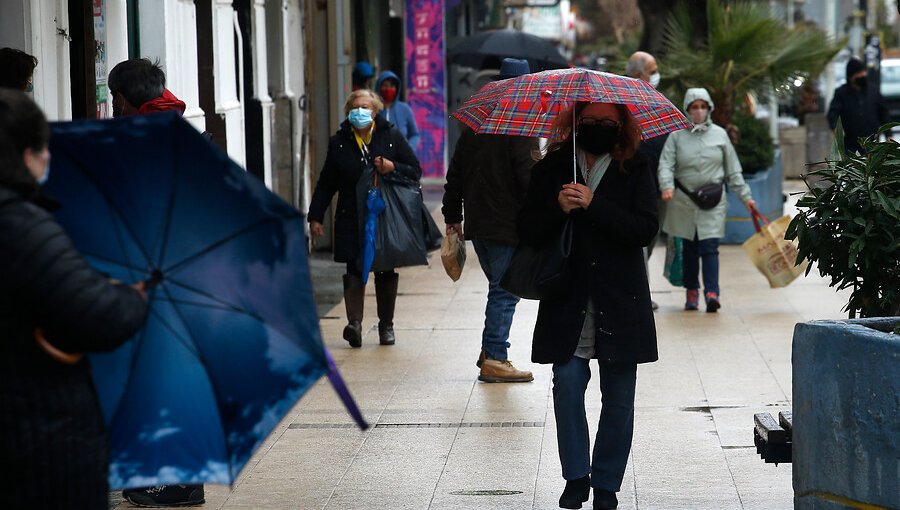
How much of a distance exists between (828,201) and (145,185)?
107 inches

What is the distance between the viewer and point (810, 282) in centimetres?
1212

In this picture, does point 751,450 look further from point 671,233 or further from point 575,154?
point 671,233

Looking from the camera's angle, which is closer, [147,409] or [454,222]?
[147,409]

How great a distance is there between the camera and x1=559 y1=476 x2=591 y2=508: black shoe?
17.6ft

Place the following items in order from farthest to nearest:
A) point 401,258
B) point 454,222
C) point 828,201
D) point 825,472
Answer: point 401,258 < point 454,222 < point 828,201 < point 825,472

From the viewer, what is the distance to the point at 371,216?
9.00 metres

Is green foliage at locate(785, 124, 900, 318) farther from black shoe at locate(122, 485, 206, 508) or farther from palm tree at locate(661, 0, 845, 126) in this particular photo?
palm tree at locate(661, 0, 845, 126)

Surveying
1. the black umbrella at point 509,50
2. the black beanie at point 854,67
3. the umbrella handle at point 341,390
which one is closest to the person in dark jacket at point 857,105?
the black beanie at point 854,67

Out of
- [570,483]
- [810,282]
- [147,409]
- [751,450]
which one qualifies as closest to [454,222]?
[751,450]

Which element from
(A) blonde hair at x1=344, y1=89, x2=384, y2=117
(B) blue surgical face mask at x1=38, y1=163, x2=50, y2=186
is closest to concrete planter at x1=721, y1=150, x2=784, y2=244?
(A) blonde hair at x1=344, y1=89, x2=384, y2=117

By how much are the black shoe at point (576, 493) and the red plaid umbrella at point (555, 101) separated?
1294 mm

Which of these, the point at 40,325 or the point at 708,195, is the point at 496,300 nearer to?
the point at 708,195

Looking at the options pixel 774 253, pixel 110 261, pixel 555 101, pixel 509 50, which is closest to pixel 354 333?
pixel 774 253

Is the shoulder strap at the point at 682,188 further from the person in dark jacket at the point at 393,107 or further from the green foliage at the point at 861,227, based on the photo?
the green foliage at the point at 861,227
